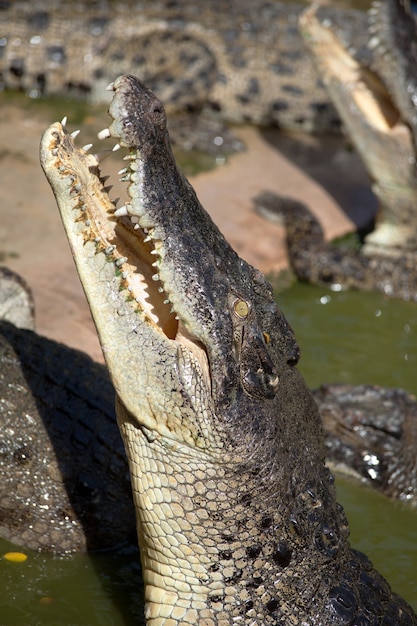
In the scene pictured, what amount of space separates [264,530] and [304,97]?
627 cm

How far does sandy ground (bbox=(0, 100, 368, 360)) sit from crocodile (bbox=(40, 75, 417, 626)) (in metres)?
2.00

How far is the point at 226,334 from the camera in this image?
2727 mm

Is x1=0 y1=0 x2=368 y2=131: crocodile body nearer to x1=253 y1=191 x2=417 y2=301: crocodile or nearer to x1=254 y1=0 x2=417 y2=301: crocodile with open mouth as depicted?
x1=254 y1=0 x2=417 y2=301: crocodile with open mouth

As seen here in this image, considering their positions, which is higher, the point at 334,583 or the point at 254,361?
the point at 254,361

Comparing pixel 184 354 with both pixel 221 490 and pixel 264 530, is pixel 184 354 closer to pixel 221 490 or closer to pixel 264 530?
pixel 221 490

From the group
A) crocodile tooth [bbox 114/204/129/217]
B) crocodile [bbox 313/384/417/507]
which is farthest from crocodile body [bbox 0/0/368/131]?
crocodile tooth [bbox 114/204/129/217]

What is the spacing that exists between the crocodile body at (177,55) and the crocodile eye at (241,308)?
5.46m

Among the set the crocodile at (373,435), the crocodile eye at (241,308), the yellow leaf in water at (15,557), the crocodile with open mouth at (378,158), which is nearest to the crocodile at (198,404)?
the crocodile eye at (241,308)

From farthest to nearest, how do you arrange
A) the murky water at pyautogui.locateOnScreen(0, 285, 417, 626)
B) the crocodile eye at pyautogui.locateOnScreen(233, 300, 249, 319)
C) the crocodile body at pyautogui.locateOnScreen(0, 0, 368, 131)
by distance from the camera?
the crocodile body at pyautogui.locateOnScreen(0, 0, 368, 131) < the murky water at pyautogui.locateOnScreen(0, 285, 417, 626) < the crocodile eye at pyautogui.locateOnScreen(233, 300, 249, 319)

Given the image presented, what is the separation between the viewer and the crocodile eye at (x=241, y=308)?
9.09ft

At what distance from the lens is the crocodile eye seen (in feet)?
9.09

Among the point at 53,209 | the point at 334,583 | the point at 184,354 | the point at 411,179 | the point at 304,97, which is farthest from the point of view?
the point at 304,97

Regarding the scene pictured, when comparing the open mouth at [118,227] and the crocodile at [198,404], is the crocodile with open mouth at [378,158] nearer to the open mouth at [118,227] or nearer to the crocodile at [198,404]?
the crocodile at [198,404]

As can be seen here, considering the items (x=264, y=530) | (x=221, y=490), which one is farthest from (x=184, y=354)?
(x=264, y=530)
